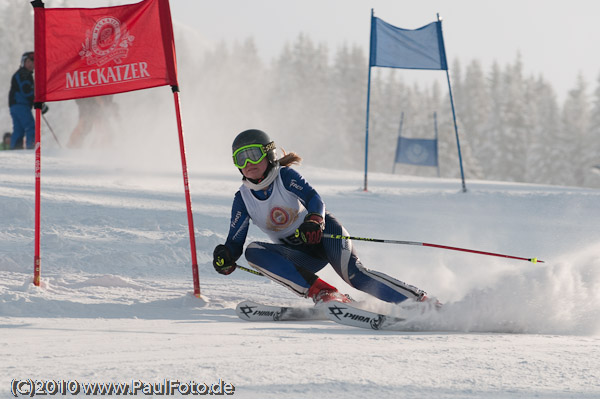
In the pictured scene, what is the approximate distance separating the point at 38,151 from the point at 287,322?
7.35 feet

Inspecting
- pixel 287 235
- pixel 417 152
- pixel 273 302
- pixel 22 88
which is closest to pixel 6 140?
pixel 22 88

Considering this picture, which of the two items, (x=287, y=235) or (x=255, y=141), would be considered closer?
(x=255, y=141)

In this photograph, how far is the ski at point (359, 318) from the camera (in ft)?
11.5

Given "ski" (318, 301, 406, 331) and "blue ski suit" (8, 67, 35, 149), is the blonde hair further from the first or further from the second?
"blue ski suit" (8, 67, 35, 149)

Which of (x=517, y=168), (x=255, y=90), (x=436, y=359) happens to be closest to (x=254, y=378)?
(x=436, y=359)

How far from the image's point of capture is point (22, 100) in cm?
1295

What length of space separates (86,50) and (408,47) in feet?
26.6

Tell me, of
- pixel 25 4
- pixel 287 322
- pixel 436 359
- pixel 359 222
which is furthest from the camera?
pixel 25 4

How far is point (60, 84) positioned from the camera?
4.57m

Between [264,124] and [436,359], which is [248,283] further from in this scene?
[264,124]

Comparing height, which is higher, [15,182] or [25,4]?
[25,4]

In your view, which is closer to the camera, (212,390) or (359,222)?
(212,390)

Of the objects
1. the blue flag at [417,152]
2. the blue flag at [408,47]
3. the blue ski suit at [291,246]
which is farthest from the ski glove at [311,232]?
the blue flag at [417,152]

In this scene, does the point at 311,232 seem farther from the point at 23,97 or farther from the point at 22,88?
the point at 23,97
